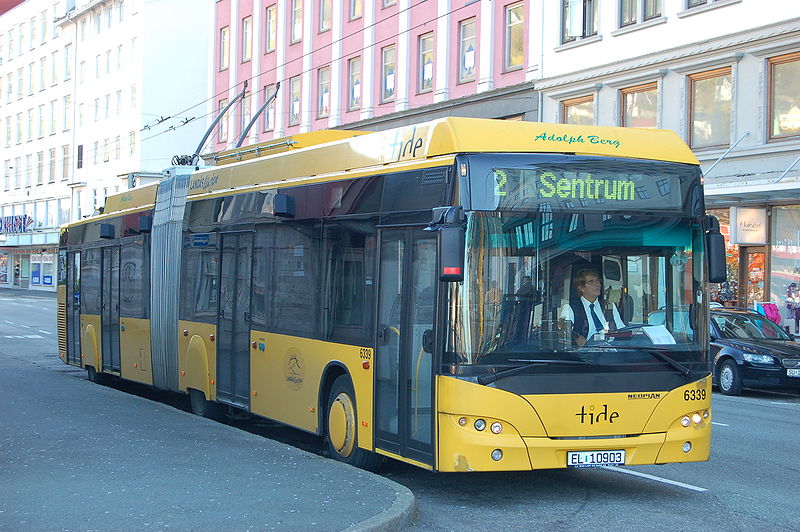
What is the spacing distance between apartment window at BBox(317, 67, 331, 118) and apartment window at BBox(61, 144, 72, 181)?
40.4 metres

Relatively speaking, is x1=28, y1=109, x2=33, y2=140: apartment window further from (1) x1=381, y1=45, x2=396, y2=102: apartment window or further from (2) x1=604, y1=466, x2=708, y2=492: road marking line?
(2) x1=604, y1=466, x2=708, y2=492: road marking line

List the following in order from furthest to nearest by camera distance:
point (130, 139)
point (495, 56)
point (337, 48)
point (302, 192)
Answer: point (130, 139)
point (337, 48)
point (495, 56)
point (302, 192)

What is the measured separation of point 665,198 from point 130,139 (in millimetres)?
62505

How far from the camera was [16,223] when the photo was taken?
89688 mm

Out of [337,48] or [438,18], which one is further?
[337,48]

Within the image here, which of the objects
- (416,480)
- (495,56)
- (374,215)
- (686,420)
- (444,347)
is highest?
(495,56)

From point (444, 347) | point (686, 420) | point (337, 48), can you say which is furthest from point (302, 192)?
point (337, 48)

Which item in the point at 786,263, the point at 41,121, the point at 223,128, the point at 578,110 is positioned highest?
the point at 41,121

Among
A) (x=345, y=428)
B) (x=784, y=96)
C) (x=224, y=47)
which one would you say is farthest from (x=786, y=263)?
(x=224, y=47)

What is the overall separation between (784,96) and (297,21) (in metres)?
25.2

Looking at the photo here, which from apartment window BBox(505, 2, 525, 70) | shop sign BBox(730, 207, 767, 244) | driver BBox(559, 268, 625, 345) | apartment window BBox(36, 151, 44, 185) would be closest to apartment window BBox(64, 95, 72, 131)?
apartment window BBox(36, 151, 44, 185)

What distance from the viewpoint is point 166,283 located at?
15656 mm

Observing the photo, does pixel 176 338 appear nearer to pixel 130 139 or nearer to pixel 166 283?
pixel 166 283

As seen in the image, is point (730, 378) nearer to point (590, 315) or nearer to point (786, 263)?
point (786, 263)
